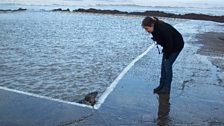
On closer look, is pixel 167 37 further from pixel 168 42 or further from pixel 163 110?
pixel 163 110

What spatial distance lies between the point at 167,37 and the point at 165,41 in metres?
0.13

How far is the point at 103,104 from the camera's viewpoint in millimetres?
7488

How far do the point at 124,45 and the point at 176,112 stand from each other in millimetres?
10955

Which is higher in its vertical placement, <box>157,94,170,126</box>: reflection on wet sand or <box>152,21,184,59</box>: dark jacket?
<box>152,21,184,59</box>: dark jacket

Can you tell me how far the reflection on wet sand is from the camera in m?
6.58

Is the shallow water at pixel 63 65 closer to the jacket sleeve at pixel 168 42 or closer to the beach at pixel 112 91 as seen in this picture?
the beach at pixel 112 91

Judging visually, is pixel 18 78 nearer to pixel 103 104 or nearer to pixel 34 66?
pixel 34 66

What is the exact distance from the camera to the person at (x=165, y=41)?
25.3 ft

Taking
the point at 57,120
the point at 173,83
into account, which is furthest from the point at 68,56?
the point at 57,120

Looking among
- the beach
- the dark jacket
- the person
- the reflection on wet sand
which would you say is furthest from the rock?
the dark jacket

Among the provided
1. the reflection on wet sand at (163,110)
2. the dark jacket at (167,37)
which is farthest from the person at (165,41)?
the reflection on wet sand at (163,110)

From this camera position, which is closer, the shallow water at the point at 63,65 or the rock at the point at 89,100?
the rock at the point at 89,100

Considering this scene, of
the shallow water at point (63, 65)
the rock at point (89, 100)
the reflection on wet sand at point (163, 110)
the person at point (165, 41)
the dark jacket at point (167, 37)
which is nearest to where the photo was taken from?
the reflection on wet sand at point (163, 110)

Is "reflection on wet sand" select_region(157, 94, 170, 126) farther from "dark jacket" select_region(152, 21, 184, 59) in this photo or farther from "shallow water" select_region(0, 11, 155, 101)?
"shallow water" select_region(0, 11, 155, 101)
